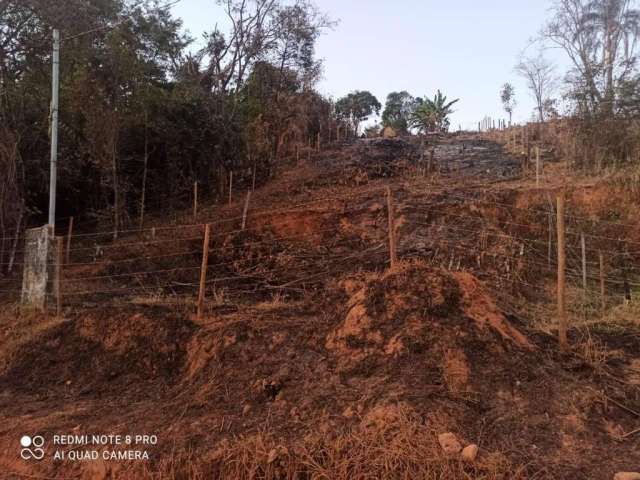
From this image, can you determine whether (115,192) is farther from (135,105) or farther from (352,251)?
(352,251)

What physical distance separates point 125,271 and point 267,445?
846cm

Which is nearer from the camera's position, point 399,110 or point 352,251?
point 352,251

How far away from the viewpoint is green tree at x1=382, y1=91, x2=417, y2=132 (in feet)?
103

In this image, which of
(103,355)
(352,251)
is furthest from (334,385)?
(352,251)

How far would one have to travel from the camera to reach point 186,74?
1705 centimetres

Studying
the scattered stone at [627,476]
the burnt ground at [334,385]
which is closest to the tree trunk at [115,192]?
the burnt ground at [334,385]

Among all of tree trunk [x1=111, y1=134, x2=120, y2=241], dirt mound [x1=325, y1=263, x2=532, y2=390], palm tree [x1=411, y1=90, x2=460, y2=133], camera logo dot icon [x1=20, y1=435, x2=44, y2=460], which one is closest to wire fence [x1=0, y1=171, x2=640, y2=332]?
tree trunk [x1=111, y1=134, x2=120, y2=241]

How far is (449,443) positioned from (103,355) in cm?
452

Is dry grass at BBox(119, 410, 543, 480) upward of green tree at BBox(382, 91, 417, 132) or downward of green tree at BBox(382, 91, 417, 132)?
downward

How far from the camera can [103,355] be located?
607 cm

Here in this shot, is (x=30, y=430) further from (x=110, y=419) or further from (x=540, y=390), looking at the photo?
(x=540, y=390)

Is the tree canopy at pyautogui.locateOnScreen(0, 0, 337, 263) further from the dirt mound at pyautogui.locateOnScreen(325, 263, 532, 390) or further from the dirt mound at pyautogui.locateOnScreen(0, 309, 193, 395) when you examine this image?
the dirt mound at pyautogui.locateOnScreen(325, 263, 532, 390)

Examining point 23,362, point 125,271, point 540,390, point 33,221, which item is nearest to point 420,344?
point 540,390

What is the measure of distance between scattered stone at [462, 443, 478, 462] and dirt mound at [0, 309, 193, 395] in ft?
11.3
